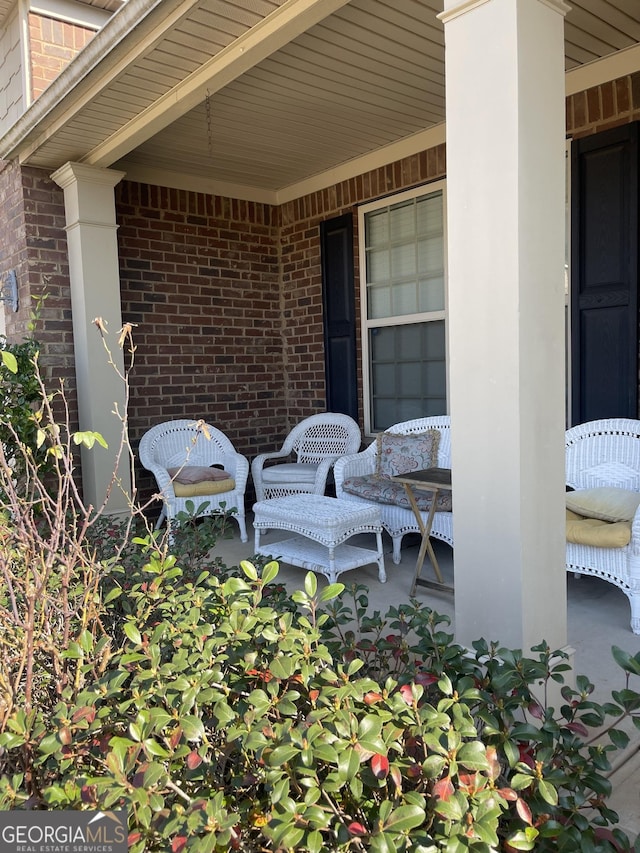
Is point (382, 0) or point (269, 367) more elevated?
point (382, 0)

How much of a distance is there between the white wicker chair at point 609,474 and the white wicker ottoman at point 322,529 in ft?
3.29

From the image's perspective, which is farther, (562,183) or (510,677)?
(562,183)

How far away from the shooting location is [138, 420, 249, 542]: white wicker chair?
4387mm

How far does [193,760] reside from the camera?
100 cm

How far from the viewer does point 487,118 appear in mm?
1666

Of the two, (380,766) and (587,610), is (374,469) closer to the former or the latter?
(587,610)

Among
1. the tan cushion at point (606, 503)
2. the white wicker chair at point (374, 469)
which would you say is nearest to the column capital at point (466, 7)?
the tan cushion at point (606, 503)

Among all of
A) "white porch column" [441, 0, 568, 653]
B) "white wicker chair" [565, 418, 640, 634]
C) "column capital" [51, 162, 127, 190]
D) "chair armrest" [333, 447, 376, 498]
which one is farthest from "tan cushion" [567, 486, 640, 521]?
"column capital" [51, 162, 127, 190]

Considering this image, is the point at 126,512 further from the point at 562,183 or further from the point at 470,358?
the point at 562,183

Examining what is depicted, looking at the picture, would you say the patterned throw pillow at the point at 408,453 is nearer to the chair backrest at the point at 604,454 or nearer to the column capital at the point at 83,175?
the chair backrest at the point at 604,454

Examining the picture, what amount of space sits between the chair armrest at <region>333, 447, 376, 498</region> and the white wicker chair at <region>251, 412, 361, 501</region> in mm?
306

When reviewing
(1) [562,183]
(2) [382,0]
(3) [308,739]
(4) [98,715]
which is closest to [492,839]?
(3) [308,739]

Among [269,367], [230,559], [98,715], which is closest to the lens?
[98,715]

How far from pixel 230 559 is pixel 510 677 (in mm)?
2854
